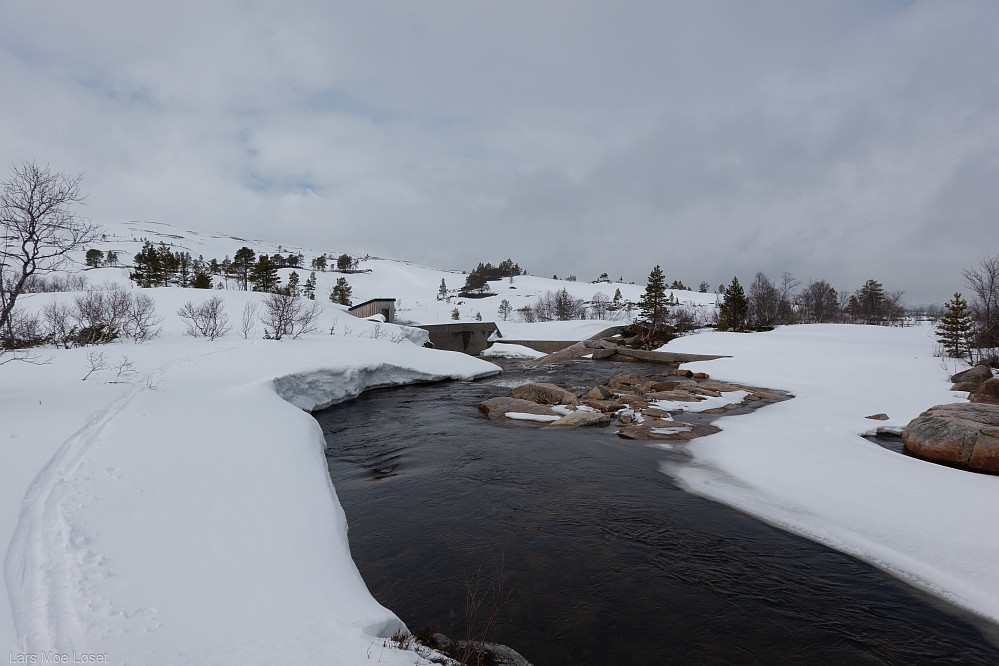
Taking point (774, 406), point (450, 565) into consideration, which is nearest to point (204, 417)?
point (450, 565)

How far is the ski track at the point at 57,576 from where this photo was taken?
276 cm

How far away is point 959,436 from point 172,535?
11.8 metres

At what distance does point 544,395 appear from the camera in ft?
48.7

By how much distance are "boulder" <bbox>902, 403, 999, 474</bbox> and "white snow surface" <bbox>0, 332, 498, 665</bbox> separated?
962 cm

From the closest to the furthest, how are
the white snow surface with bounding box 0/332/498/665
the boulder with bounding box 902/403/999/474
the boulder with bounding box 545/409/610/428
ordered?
the white snow surface with bounding box 0/332/498/665 < the boulder with bounding box 902/403/999/474 < the boulder with bounding box 545/409/610/428

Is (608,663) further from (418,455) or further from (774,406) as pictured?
(774,406)

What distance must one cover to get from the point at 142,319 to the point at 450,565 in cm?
2418

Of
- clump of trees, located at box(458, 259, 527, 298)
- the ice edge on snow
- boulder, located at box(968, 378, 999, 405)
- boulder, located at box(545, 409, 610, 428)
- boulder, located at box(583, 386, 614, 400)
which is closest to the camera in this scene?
boulder, located at box(968, 378, 999, 405)

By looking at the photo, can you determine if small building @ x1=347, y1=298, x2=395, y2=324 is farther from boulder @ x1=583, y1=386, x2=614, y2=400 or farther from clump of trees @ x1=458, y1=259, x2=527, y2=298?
clump of trees @ x1=458, y1=259, x2=527, y2=298

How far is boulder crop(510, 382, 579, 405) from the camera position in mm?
14427

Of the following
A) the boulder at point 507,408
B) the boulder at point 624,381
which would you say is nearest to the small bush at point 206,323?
the boulder at point 507,408

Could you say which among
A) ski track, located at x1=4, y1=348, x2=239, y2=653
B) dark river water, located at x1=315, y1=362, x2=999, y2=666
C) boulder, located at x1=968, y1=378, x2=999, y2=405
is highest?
boulder, located at x1=968, y1=378, x2=999, y2=405

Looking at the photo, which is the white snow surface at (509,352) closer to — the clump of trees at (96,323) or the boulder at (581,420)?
the clump of trees at (96,323)

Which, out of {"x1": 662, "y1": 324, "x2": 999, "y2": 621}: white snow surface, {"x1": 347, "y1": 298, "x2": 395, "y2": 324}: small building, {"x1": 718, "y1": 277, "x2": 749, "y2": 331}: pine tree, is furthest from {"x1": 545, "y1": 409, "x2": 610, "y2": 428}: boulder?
{"x1": 718, "y1": 277, "x2": 749, "y2": 331}: pine tree
